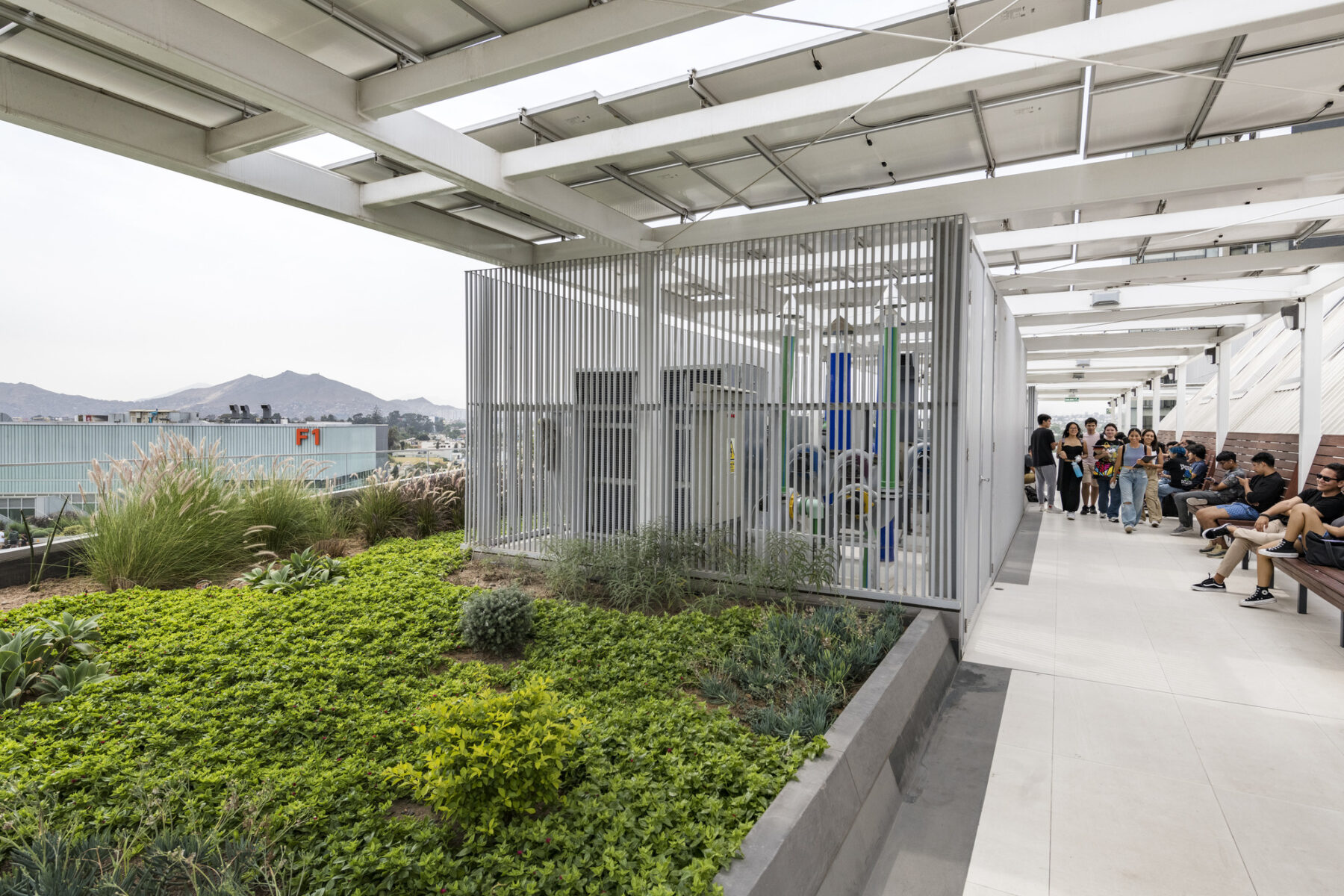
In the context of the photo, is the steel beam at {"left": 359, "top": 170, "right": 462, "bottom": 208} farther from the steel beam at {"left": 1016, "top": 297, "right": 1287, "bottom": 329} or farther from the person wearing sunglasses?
the steel beam at {"left": 1016, "top": 297, "right": 1287, "bottom": 329}

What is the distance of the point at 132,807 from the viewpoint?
2393 mm

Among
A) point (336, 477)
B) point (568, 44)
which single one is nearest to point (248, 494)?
point (336, 477)

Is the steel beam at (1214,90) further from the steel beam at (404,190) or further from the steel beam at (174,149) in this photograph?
the steel beam at (174,149)

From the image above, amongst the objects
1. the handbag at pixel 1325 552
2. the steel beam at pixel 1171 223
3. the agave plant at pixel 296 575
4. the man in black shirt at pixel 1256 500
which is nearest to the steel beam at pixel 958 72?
the steel beam at pixel 1171 223

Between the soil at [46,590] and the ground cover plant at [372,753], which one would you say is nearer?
the ground cover plant at [372,753]

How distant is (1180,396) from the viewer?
686 inches

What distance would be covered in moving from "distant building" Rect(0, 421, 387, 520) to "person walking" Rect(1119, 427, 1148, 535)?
1143 cm

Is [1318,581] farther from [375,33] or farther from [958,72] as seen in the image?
[375,33]

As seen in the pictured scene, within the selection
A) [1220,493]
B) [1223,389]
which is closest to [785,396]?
[1220,493]

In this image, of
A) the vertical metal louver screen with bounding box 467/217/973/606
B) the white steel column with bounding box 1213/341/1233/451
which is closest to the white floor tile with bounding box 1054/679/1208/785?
the vertical metal louver screen with bounding box 467/217/973/606

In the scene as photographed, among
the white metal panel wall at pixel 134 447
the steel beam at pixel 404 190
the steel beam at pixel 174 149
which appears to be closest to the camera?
the steel beam at pixel 174 149

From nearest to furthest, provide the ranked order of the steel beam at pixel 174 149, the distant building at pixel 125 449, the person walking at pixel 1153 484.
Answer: the steel beam at pixel 174 149 → the distant building at pixel 125 449 → the person walking at pixel 1153 484

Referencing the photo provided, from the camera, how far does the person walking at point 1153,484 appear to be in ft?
35.1

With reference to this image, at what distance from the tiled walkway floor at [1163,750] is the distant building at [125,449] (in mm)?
7247
